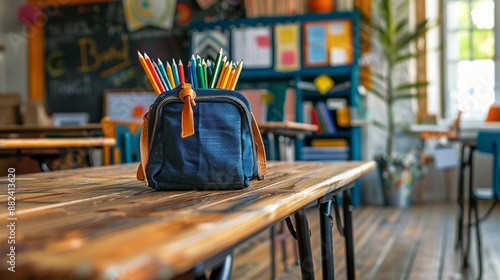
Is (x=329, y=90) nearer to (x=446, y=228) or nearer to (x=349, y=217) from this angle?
(x=446, y=228)

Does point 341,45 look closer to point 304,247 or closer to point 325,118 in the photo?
point 325,118

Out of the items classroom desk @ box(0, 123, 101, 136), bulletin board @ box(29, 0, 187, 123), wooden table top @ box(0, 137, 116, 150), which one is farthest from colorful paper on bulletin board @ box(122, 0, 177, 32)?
wooden table top @ box(0, 137, 116, 150)

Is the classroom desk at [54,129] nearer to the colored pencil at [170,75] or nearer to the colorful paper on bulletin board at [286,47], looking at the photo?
the colorful paper on bulletin board at [286,47]

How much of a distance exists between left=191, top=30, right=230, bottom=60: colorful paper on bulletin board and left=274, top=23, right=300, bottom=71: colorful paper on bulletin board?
487 millimetres

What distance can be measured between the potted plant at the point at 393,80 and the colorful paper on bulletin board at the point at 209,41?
4.32 ft

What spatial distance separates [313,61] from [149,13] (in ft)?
6.21

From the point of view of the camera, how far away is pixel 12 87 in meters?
7.44

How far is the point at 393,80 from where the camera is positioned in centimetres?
661

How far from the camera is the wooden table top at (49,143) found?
8.94ft

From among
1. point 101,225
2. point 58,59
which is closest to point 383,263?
point 101,225

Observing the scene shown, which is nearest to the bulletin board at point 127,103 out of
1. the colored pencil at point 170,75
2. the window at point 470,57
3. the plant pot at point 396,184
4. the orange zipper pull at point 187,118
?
the plant pot at point 396,184

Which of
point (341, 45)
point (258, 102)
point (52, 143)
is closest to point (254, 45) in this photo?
point (258, 102)

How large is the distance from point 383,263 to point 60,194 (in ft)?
9.07

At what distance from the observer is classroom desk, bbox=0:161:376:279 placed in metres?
0.44
